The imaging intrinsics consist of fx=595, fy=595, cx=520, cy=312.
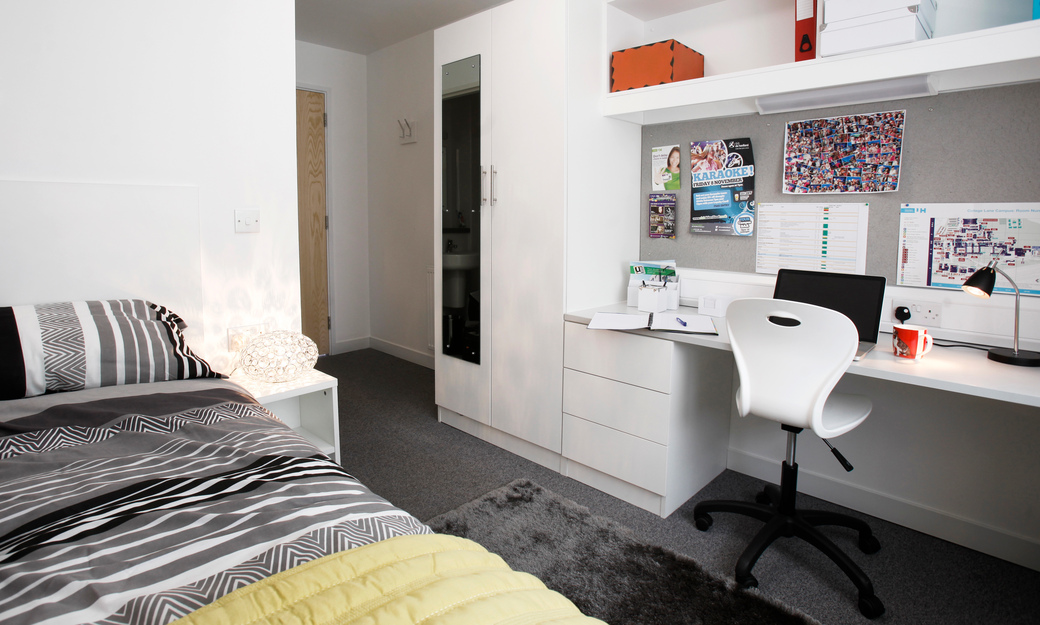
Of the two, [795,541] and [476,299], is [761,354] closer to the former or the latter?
[795,541]

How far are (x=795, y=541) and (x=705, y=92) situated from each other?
1.76 metres

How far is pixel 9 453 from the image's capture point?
135 cm

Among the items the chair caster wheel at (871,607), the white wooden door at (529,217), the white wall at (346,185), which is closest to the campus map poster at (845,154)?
the white wooden door at (529,217)

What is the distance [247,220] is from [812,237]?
2301 millimetres

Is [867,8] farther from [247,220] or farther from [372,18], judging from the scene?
[372,18]

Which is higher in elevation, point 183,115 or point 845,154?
point 183,115

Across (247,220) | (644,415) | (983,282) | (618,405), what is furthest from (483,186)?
(983,282)

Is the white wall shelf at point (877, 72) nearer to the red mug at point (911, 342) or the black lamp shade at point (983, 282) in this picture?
the black lamp shade at point (983, 282)

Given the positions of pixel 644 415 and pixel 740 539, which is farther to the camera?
pixel 644 415

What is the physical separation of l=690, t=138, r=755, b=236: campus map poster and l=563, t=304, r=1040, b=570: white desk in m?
0.50

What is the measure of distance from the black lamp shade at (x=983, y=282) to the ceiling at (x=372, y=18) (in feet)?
9.87

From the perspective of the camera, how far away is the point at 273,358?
2.20m

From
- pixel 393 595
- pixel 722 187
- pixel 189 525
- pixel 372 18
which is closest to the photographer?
pixel 393 595

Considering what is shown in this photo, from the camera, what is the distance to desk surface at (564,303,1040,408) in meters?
1.60
